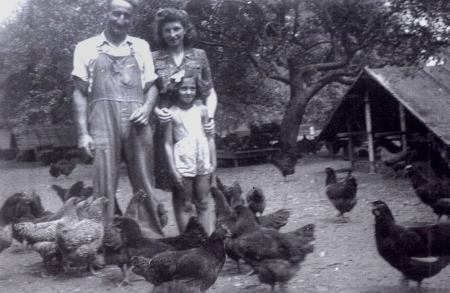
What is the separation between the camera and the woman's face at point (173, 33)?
585 centimetres

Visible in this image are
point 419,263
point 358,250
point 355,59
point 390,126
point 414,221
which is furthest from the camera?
point 355,59

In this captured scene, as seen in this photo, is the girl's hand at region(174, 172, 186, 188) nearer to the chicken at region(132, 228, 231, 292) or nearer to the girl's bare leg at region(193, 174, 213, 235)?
the girl's bare leg at region(193, 174, 213, 235)

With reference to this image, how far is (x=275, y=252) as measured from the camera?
523 centimetres

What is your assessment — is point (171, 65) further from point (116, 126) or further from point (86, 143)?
point (86, 143)

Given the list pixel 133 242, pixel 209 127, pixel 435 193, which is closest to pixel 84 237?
pixel 133 242

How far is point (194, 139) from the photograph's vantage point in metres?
5.92

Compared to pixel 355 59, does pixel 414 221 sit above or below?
below

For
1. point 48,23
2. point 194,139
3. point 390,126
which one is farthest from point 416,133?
A: point 48,23

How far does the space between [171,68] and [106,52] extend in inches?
26.8

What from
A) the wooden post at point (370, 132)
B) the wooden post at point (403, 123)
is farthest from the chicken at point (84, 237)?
the wooden post at point (370, 132)

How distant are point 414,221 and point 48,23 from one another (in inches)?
491

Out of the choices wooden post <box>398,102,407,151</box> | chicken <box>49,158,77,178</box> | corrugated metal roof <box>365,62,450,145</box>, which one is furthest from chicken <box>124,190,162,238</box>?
chicken <box>49,158,77,178</box>

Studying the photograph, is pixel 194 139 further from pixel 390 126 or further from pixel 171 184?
pixel 390 126

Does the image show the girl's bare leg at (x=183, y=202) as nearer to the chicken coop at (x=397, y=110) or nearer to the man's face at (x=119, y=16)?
the man's face at (x=119, y=16)
